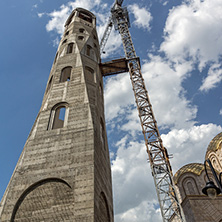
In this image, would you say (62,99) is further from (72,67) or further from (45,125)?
(72,67)

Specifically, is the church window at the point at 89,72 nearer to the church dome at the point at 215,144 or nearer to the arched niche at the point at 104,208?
the arched niche at the point at 104,208

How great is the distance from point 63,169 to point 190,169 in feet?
65.9

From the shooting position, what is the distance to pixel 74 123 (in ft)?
47.8

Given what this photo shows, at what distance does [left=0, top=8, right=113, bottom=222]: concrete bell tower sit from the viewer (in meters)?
10.7

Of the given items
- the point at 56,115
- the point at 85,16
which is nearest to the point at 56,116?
the point at 56,115

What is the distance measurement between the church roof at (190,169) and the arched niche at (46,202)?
1907cm

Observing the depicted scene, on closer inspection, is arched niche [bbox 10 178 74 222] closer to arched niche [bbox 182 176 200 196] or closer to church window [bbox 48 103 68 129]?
church window [bbox 48 103 68 129]

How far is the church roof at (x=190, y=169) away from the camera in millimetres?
26472

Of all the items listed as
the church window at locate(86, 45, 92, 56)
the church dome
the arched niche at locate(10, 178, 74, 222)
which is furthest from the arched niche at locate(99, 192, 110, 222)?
the church dome

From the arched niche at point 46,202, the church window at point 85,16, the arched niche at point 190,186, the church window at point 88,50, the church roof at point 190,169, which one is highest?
the church window at point 85,16

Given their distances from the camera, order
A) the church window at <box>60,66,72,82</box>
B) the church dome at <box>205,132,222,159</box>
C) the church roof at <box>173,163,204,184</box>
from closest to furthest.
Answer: the church window at <box>60,66,72,82</box>, the church roof at <box>173,163,204,184</box>, the church dome at <box>205,132,222,159</box>

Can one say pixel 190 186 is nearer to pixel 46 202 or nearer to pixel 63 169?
pixel 63 169

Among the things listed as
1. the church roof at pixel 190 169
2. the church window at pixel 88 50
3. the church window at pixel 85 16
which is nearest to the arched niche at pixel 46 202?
the church window at pixel 88 50

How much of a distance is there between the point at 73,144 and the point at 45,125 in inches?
124
